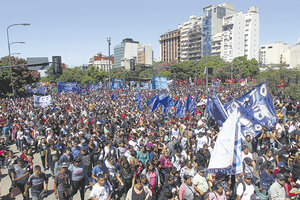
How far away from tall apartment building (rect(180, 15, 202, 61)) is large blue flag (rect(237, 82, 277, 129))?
96.0 m

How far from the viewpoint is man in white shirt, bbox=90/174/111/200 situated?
5.15 metres

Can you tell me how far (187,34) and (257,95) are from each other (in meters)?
104

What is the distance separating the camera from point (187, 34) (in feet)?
356

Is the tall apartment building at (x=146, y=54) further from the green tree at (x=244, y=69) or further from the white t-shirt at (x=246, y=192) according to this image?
the white t-shirt at (x=246, y=192)

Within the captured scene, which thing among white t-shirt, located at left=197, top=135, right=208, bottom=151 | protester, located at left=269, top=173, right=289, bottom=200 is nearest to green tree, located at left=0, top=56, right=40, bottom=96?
white t-shirt, located at left=197, top=135, right=208, bottom=151

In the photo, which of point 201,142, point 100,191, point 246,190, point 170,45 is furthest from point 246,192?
point 170,45

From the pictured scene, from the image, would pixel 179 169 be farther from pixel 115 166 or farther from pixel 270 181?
pixel 270 181

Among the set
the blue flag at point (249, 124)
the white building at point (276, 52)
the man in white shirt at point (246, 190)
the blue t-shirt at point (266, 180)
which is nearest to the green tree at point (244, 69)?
the blue flag at point (249, 124)

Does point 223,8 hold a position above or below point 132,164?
above

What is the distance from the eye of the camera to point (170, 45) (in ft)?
415

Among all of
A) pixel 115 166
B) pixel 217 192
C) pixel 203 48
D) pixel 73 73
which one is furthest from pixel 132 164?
pixel 203 48

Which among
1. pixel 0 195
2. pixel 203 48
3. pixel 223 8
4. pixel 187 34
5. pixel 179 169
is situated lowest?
pixel 0 195

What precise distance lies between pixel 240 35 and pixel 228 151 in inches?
4057

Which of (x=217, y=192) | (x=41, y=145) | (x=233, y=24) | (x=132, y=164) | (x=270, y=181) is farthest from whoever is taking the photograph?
(x=233, y=24)
